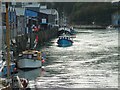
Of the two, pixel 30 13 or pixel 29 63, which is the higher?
pixel 30 13

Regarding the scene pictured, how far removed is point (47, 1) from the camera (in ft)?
243

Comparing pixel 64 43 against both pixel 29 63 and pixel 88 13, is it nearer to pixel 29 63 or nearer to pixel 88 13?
pixel 29 63

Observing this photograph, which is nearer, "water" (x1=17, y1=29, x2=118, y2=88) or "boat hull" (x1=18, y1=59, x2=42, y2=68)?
"water" (x1=17, y1=29, x2=118, y2=88)

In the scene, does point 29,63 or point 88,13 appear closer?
point 29,63

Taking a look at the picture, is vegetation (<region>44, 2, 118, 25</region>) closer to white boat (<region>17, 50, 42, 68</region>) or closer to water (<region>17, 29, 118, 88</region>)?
water (<region>17, 29, 118, 88</region>)

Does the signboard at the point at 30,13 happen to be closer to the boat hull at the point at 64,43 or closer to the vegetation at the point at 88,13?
the boat hull at the point at 64,43

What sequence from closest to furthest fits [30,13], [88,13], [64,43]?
1. [64,43]
2. [30,13]
3. [88,13]

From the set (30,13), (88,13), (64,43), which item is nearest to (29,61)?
(64,43)

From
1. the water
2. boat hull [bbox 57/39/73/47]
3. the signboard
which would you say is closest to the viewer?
the water

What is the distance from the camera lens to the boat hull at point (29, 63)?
70.5 ft

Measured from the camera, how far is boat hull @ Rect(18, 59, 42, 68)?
21.5 meters

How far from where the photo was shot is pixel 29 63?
21.6 m

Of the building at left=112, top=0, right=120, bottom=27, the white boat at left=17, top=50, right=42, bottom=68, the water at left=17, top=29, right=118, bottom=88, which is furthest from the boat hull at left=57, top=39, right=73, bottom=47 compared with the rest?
the building at left=112, top=0, right=120, bottom=27

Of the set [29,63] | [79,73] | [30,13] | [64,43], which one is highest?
[30,13]
